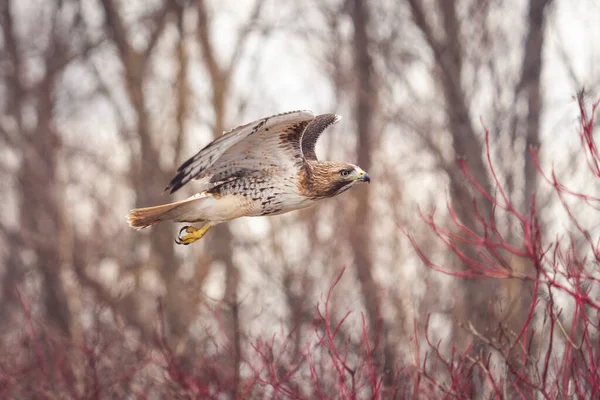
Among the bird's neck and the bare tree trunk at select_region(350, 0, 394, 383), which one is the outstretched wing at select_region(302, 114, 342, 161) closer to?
the bird's neck

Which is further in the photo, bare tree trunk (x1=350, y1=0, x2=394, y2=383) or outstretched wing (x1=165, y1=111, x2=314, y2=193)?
bare tree trunk (x1=350, y1=0, x2=394, y2=383)

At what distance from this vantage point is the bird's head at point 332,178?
353 cm

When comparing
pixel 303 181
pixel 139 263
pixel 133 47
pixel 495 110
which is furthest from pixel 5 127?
pixel 303 181

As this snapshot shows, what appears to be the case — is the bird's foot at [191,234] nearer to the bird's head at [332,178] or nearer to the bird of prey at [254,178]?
the bird of prey at [254,178]

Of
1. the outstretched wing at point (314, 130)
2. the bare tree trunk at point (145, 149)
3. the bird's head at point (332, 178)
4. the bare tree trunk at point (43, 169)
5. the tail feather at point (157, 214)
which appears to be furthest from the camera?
the bare tree trunk at point (145, 149)

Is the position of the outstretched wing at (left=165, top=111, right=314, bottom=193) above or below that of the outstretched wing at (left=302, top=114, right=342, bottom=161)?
below

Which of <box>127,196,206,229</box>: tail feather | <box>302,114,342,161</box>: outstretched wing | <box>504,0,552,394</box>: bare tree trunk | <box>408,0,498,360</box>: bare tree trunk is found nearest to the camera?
<box>127,196,206,229</box>: tail feather

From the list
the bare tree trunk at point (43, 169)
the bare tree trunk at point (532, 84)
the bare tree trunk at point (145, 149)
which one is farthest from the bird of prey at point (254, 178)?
the bare tree trunk at point (145, 149)

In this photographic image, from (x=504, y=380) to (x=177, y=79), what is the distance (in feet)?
42.5

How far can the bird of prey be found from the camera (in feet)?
10.9

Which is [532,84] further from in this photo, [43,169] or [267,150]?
[43,169]

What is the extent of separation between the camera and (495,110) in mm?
12219

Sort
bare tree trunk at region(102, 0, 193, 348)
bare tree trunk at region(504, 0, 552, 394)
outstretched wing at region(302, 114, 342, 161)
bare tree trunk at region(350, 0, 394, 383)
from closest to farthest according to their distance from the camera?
outstretched wing at region(302, 114, 342, 161) → bare tree trunk at region(504, 0, 552, 394) → bare tree trunk at region(350, 0, 394, 383) → bare tree trunk at region(102, 0, 193, 348)

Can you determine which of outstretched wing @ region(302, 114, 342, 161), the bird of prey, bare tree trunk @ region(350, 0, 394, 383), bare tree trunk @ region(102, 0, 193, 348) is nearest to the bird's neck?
the bird of prey
